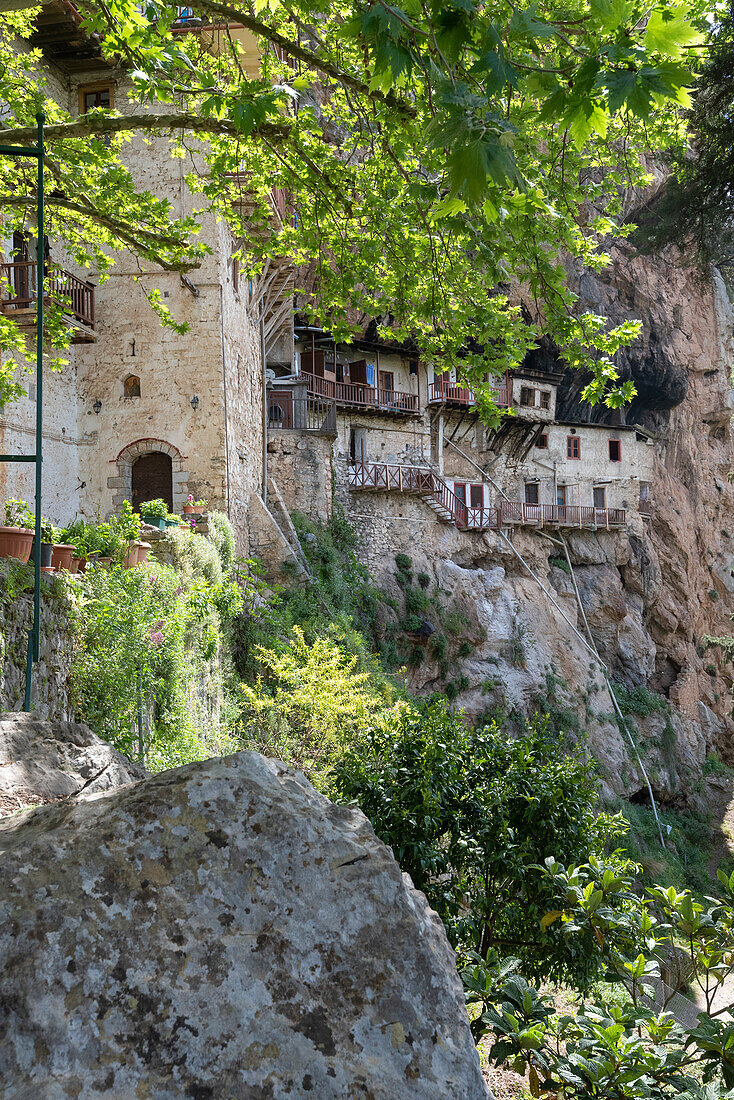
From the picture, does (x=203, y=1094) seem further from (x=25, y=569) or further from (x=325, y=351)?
(x=325, y=351)

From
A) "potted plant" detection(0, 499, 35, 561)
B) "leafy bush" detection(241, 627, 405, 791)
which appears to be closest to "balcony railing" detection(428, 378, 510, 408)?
"leafy bush" detection(241, 627, 405, 791)

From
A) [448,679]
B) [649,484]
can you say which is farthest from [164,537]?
[649,484]

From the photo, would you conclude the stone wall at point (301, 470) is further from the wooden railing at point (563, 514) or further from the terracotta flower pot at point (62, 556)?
the terracotta flower pot at point (62, 556)

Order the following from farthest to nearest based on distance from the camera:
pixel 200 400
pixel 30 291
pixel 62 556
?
1. pixel 200 400
2. pixel 30 291
3. pixel 62 556

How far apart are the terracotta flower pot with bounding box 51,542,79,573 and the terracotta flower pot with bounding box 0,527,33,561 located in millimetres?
653

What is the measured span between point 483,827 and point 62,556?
464 cm

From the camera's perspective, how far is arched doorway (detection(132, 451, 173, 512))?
1544cm

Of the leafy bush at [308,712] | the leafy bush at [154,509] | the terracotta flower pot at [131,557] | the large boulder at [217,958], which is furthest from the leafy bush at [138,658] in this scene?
the large boulder at [217,958]

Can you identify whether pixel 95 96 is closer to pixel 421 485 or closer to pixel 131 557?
pixel 131 557

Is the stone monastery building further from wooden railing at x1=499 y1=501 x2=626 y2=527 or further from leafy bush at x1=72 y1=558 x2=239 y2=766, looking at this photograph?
leafy bush at x1=72 y1=558 x2=239 y2=766

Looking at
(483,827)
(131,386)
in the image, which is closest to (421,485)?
(131,386)

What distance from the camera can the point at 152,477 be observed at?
15500mm

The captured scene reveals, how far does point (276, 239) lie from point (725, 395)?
32.7 metres

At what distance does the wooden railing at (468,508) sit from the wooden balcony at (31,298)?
10553 mm
